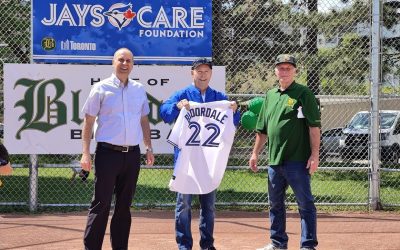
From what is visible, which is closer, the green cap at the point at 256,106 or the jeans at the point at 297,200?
the jeans at the point at 297,200

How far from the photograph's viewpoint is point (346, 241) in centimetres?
779

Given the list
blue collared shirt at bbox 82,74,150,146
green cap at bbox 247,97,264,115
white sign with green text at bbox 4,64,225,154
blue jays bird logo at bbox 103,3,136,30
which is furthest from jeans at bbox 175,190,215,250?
blue jays bird logo at bbox 103,3,136,30

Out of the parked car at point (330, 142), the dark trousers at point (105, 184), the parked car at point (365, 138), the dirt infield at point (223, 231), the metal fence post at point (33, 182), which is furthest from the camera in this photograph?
the parked car at point (330, 142)

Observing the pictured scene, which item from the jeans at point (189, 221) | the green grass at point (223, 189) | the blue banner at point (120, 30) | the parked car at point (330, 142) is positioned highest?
the blue banner at point (120, 30)

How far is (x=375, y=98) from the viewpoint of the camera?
1016cm

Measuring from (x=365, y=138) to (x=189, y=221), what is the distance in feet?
27.0

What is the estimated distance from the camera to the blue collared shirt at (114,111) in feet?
20.5

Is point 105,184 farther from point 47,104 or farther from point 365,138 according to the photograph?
point 365,138

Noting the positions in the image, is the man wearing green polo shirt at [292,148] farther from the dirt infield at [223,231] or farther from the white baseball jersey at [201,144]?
the dirt infield at [223,231]

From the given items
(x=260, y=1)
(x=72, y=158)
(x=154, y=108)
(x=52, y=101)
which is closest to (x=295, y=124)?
(x=154, y=108)

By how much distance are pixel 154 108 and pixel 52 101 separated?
154 cm

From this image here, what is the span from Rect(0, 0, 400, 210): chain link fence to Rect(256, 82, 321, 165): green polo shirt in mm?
3840

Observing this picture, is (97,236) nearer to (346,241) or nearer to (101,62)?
(346,241)

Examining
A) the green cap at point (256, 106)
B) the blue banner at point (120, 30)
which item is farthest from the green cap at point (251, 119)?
the blue banner at point (120, 30)
